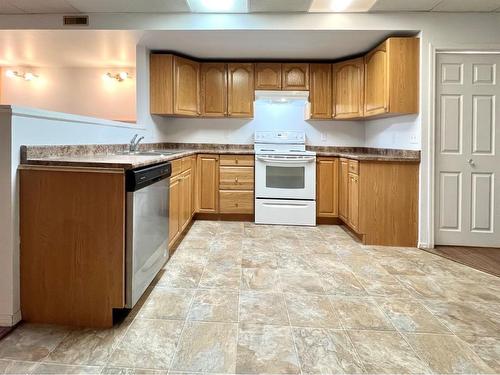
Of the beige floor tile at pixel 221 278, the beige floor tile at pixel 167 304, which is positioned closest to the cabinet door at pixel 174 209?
the beige floor tile at pixel 221 278

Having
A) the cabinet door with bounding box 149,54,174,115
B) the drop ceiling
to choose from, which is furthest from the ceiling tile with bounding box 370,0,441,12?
the cabinet door with bounding box 149,54,174,115

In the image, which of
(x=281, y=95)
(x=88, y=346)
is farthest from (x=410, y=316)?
(x=281, y=95)

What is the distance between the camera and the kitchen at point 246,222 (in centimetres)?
167

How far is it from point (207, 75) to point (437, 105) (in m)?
2.86

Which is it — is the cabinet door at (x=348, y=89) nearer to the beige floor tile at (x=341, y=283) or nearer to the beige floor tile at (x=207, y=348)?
the beige floor tile at (x=341, y=283)

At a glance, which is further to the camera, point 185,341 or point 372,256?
point 372,256

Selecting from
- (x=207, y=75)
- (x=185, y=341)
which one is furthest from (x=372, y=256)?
(x=207, y=75)

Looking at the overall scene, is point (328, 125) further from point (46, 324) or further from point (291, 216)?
point (46, 324)

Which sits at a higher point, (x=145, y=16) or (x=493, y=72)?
(x=145, y=16)

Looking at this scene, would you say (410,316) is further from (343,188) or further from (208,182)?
(208,182)

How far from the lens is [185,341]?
5.40ft

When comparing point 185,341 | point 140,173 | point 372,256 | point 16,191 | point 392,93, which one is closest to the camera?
point 185,341

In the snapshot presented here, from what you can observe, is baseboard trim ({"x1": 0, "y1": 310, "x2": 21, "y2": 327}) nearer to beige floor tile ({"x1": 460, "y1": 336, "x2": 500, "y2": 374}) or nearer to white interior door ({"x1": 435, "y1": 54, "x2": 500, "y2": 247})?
beige floor tile ({"x1": 460, "y1": 336, "x2": 500, "y2": 374})

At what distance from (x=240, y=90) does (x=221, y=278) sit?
9.55 ft
